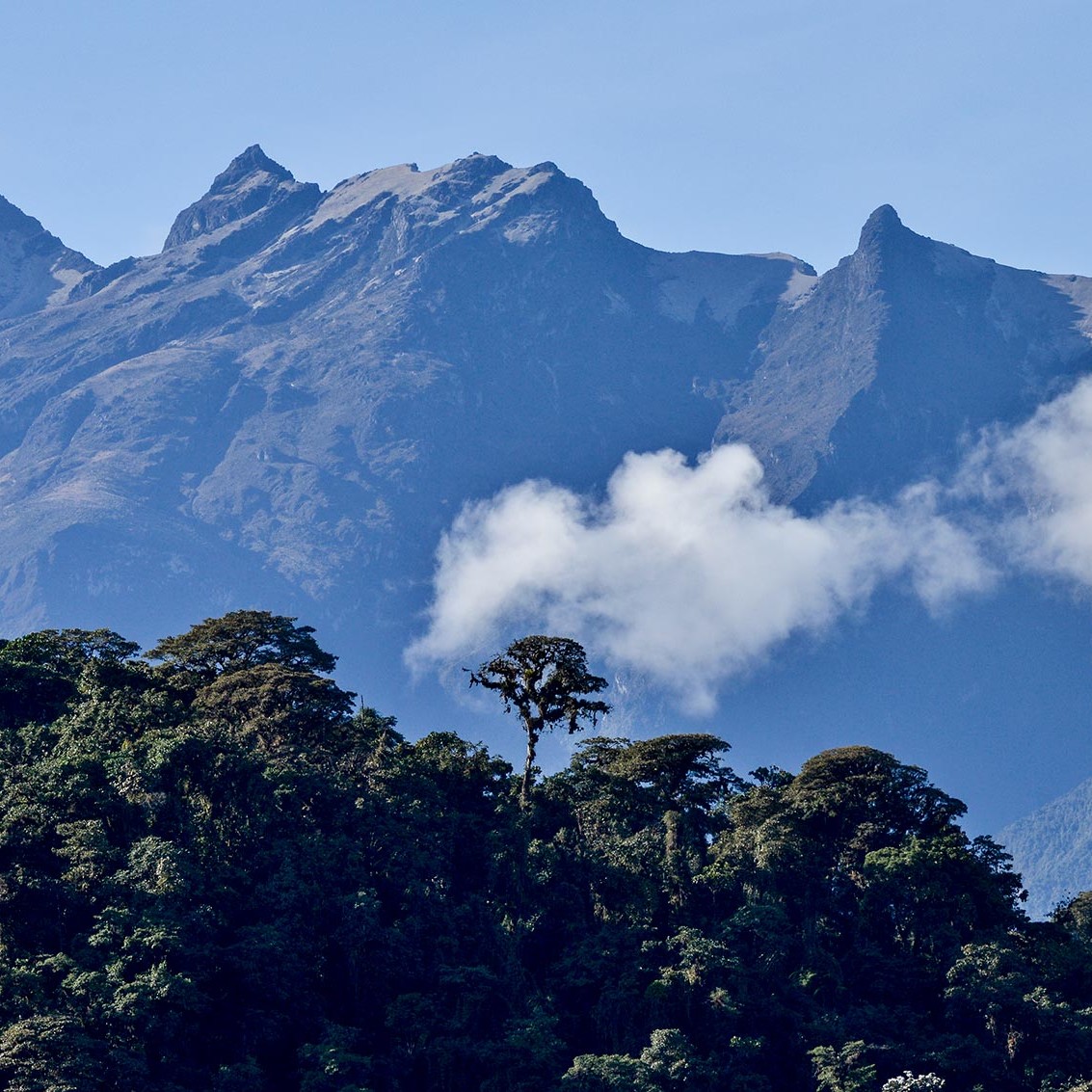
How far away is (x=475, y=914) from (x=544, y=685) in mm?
15628

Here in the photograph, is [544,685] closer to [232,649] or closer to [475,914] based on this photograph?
[475,914]

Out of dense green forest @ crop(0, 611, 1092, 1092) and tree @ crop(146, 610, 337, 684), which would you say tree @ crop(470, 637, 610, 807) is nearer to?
dense green forest @ crop(0, 611, 1092, 1092)

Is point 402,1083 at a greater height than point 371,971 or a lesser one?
lesser

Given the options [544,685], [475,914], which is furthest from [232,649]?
[475,914]

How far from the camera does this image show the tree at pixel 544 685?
11025 centimetres

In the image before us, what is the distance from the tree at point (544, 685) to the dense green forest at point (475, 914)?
0.73 ft

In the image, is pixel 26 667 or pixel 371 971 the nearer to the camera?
pixel 371 971

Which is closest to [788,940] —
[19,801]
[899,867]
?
[899,867]

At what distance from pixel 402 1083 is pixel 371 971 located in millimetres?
6202

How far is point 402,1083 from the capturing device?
9056 centimetres

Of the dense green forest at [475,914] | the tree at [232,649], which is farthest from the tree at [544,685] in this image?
the tree at [232,649]

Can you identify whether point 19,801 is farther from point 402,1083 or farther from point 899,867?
point 899,867

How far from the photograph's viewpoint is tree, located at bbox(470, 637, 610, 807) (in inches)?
4341

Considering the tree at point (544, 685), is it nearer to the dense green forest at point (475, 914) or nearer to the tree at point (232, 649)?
the dense green forest at point (475, 914)
